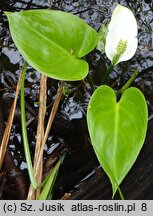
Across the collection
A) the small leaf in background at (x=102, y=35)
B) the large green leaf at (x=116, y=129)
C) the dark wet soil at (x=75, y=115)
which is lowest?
the dark wet soil at (x=75, y=115)

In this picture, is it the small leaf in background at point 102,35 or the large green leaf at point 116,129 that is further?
the small leaf in background at point 102,35

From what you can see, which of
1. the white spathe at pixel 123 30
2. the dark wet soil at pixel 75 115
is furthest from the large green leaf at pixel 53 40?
the dark wet soil at pixel 75 115

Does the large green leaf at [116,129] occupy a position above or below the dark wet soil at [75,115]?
above

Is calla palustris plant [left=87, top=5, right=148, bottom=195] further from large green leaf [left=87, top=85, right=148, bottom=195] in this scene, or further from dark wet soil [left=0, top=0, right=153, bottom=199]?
dark wet soil [left=0, top=0, right=153, bottom=199]

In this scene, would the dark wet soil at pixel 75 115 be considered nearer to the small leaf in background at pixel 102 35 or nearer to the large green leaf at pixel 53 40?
the small leaf in background at pixel 102 35

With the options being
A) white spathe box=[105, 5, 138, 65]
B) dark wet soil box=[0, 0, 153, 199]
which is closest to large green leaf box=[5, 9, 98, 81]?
white spathe box=[105, 5, 138, 65]

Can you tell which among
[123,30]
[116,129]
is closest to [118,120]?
[116,129]

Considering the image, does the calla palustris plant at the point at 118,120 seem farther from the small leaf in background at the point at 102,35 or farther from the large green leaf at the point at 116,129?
the small leaf in background at the point at 102,35
